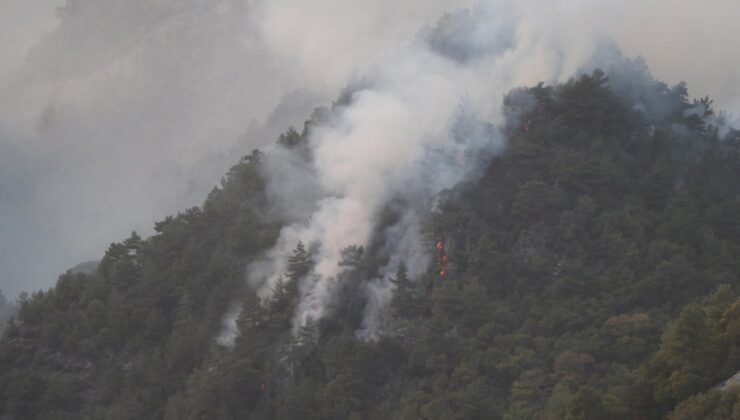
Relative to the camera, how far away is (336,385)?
2618 inches

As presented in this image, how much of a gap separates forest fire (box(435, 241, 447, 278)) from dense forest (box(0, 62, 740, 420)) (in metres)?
0.14

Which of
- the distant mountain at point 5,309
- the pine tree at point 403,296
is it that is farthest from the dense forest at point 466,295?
the distant mountain at point 5,309

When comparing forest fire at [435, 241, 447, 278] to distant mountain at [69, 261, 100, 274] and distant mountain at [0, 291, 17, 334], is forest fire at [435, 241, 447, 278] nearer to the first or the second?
distant mountain at [0, 291, 17, 334]

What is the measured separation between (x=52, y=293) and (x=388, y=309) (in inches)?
945

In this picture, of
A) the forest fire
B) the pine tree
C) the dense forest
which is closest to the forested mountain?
the dense forest

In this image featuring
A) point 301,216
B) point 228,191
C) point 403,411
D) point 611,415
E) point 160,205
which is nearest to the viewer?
point 611,415

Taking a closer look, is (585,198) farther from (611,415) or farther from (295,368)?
(611,415)

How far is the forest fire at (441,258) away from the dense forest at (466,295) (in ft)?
0.45

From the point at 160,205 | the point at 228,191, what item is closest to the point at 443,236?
the point at 228,191

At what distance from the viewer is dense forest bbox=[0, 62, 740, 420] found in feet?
212

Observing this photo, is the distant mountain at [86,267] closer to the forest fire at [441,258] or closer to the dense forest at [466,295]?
the dense forest at [466,295]

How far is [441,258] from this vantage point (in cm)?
7275

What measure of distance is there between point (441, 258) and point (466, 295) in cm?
455

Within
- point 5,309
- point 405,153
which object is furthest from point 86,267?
point 405,153
